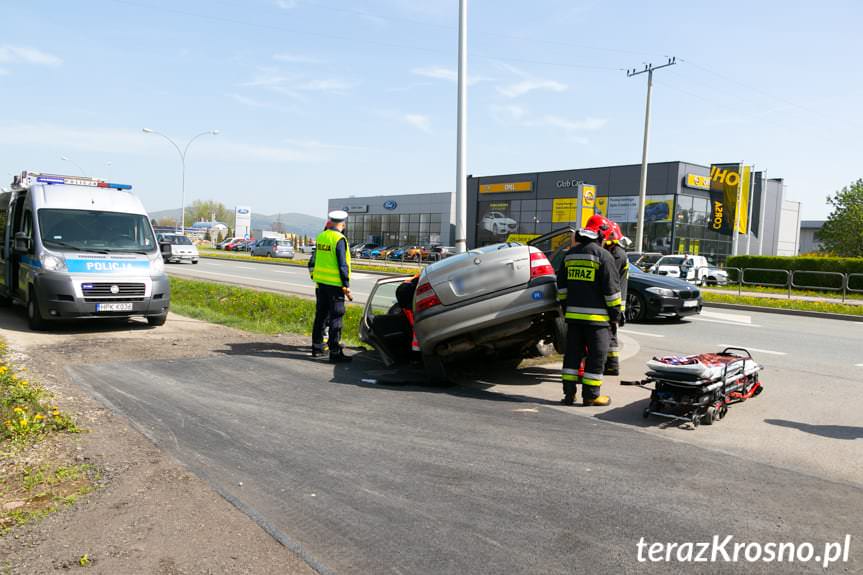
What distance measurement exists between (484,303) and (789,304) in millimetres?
15090

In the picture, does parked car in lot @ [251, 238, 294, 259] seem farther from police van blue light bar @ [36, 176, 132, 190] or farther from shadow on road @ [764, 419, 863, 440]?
shadow on road @ [764, 419, 863, 440]

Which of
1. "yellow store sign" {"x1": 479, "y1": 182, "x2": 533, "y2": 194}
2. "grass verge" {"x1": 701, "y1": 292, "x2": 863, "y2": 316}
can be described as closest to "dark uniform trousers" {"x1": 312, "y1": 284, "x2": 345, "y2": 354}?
"grass verge" {"x1": 701, "y1": 292, "x2": 863, "y2": 316}

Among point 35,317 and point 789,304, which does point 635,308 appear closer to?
point 789,304

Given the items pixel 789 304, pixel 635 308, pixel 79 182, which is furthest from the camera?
pixel 789 304

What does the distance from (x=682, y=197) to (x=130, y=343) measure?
144 ft

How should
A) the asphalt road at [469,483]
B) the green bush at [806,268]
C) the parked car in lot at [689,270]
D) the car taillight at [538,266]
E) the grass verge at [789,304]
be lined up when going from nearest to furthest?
Answer: the asphalt road at [469,483], the car taillight at [538,266], the grass verge at [789,304], the green bush at [806,268], the parked car in lot at [689,270]

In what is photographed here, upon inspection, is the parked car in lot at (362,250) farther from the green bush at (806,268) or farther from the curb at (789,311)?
the curb at (789,311)

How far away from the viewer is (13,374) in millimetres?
6434

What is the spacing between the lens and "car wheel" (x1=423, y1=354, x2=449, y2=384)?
6.78 metres

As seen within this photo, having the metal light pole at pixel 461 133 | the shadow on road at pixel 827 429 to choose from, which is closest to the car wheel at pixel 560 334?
the shadow on road at pixel 827 429

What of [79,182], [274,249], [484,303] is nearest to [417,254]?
[274,249]

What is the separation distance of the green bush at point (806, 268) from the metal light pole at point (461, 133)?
49.0 feet

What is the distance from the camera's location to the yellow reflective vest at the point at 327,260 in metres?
8.11

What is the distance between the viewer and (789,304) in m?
17.9
